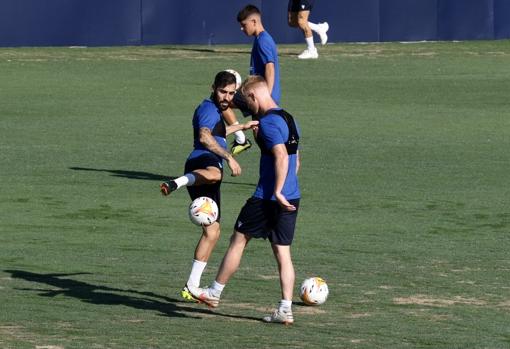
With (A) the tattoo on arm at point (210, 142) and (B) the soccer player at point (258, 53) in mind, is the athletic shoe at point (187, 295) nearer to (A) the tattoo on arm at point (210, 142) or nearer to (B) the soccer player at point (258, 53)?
(A) the tattoo on arm at point (210, 142)

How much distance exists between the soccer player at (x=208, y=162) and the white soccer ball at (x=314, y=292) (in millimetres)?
889

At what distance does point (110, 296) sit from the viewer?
11.4m

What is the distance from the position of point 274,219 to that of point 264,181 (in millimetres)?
287

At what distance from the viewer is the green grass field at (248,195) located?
34.2ft

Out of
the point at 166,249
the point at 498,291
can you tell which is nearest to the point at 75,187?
the point at 166,249

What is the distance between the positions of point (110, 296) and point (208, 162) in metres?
1.34

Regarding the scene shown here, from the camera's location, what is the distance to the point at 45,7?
110ft

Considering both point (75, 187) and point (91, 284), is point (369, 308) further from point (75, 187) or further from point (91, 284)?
point (75, 187)

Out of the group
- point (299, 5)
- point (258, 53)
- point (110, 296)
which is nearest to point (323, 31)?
point (299, 5)

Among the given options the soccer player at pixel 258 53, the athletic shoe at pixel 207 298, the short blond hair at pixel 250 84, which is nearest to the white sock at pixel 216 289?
the athletic shoe at pixel 207 298

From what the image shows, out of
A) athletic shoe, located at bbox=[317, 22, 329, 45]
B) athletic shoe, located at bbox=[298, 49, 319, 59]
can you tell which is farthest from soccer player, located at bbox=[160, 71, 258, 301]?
athletic shoe, located at bbox=[317, 22, 329, 45]

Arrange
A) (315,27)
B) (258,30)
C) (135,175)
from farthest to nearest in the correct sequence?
(315,27) → (135,175) → (258,30)

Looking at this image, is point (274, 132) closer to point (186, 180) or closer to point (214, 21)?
point (186, 180)

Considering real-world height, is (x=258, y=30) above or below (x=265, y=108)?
above
